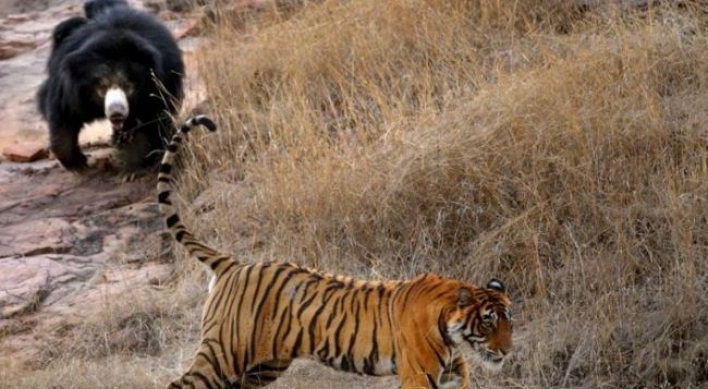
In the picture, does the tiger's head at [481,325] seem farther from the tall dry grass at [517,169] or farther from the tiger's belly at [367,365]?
→ the tall dry grass at [517,169]

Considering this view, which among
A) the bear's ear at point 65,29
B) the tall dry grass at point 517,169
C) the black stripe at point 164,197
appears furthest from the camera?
the bear's ear at point 65,29

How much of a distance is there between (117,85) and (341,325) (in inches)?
178

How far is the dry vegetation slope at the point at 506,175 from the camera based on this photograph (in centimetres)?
650

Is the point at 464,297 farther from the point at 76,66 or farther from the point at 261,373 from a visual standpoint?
the point at 76,66

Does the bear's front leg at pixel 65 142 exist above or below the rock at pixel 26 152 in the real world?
above

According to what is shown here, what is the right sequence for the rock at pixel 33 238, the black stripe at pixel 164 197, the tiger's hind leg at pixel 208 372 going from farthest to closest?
the rock at pixel 33 238, the black stripe at pixel 164 197, the tiger's hind leg at pixel 208 372

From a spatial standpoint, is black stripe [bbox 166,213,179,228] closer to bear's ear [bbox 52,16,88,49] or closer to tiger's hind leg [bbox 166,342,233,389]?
tiger's hind leg [bbox 166,342,233,389]

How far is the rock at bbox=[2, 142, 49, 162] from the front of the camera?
1048 cm

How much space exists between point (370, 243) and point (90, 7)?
3.98 meters

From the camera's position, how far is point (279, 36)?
34.5ft

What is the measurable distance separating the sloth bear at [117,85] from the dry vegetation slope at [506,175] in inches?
19.3

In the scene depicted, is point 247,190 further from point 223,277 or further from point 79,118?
point 223,277

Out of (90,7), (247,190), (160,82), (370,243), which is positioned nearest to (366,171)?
(370,243)

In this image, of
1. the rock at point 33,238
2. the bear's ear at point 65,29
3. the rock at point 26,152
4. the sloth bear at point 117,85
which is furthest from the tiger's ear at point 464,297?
the rock at point 26,152
